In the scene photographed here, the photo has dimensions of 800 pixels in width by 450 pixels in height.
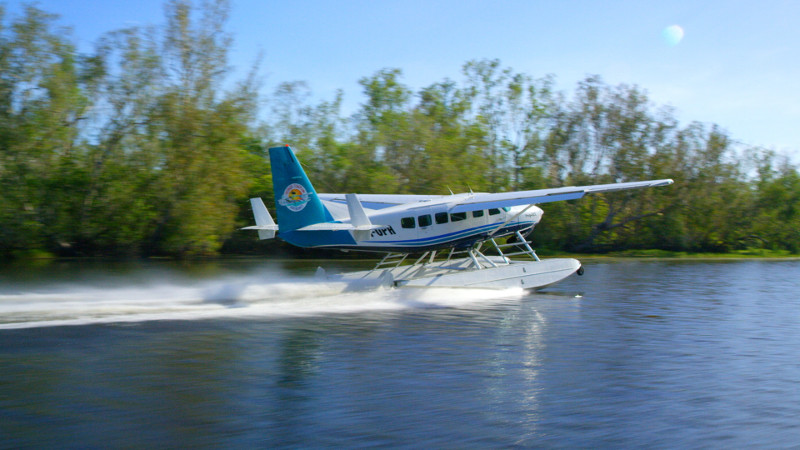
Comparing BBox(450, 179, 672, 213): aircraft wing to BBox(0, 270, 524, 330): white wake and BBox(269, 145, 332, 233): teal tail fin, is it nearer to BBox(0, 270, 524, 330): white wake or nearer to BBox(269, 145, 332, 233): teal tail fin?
BBox(0, 270, 524, 330): white wake

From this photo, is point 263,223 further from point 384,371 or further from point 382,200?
point 384,371

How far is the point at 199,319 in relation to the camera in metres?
12.0

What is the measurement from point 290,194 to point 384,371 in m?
7.86

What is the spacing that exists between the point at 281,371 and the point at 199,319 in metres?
4.24

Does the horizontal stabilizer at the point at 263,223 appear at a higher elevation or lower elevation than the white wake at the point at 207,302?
higher

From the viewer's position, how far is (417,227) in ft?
54.1

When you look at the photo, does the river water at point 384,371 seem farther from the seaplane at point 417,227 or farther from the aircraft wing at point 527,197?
the aircraft wing at point 527,197

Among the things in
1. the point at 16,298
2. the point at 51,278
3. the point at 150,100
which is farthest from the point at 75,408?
the point at 150,100

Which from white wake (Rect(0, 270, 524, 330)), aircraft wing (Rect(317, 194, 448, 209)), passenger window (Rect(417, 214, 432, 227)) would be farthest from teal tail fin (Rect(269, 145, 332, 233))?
aircraft wing (Rect(317, 194, 448, 209))

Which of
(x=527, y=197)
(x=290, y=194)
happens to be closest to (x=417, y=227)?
(x=527, y=197)

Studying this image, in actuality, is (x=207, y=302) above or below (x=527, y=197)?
below

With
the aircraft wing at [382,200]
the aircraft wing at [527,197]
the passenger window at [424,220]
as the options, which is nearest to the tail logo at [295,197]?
the passenger window at [424,220]

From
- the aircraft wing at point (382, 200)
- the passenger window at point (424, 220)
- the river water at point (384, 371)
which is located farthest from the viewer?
the aircraft wing at point (382, 200)

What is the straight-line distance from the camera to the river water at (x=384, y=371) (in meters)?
6.16
